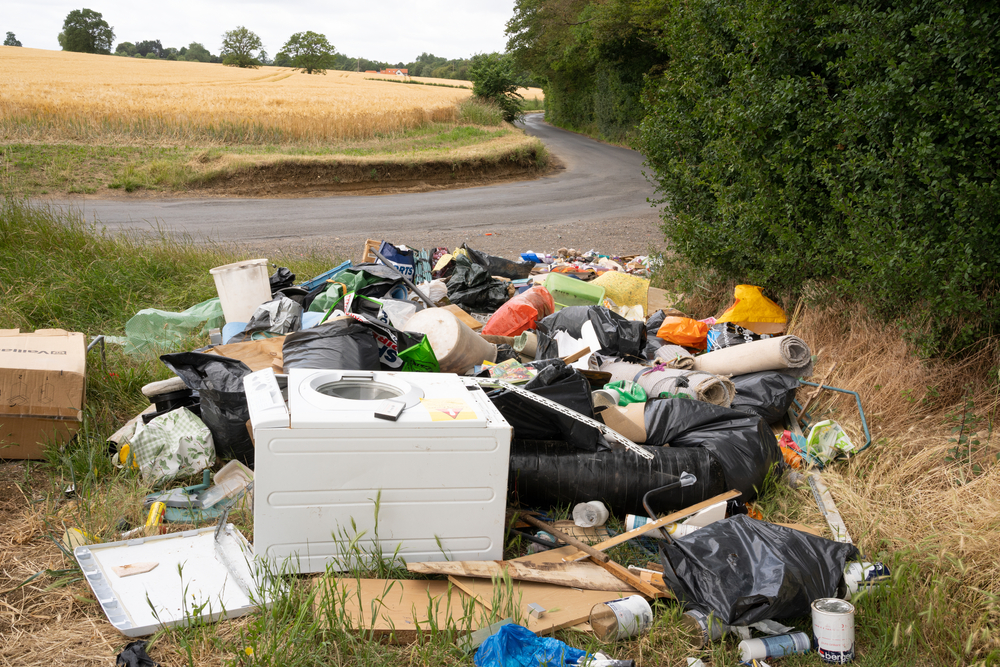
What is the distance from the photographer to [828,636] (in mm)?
2129

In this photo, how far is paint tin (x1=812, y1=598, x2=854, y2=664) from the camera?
2113 mm

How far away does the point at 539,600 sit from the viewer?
2.36 m

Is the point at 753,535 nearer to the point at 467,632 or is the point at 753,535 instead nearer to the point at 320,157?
the point at 467,632

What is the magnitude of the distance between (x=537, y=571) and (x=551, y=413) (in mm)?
726

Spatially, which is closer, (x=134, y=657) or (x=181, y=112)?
(x=134, y=657)

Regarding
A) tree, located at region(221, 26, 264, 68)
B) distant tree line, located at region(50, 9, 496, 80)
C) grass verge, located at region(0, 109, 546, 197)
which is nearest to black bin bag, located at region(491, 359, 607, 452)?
grass verge, located at region(0, 109, 546, 197)

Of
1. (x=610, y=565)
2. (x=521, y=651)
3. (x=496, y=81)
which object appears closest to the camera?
(x=521, y=651)

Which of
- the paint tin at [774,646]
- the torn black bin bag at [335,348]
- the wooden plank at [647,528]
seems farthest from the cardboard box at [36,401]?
the paint tin at [774,646]

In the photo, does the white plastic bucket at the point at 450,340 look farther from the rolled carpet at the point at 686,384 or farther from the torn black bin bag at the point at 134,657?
the torn black bin bag at the point at 134,657

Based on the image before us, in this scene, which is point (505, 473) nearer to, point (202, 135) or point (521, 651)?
point (521, 651)

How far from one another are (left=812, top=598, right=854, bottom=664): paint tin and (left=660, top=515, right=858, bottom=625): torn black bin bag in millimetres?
102

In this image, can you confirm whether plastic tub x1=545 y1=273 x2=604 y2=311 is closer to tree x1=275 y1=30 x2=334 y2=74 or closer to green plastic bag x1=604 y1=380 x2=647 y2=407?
green plastic bag x1=604 y1=380 x2=647 y2=407

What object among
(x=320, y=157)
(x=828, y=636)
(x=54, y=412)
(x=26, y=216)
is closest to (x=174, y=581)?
(x=54, y=412)

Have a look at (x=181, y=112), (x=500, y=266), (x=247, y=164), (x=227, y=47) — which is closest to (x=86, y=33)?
(x=227, y=47)
